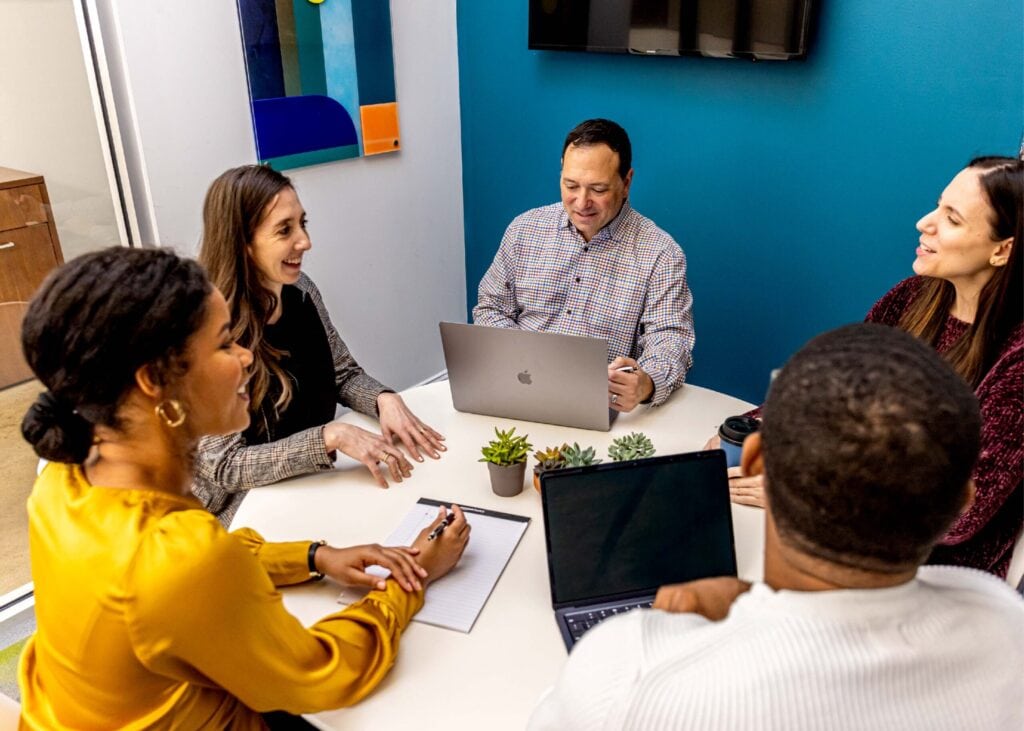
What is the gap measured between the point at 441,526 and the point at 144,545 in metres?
0.50

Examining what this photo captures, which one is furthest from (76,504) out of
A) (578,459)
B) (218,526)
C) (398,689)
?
(578,459)

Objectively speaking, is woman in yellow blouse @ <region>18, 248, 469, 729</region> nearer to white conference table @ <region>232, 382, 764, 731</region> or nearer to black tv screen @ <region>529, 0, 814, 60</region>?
white conference table @ <region>232, 382, 764, 731</region>

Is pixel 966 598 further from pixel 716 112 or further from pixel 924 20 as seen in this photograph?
pixel 716 112

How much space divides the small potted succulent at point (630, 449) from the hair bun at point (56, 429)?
0.91 metres

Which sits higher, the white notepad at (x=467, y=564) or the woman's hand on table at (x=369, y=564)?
the woman's hand on table at (x=369, y=564)

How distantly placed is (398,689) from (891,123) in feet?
7.31

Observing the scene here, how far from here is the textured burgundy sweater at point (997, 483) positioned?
50.6 inches

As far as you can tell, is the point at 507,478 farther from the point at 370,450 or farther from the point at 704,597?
the point at 704,597

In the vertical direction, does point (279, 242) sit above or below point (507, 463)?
above

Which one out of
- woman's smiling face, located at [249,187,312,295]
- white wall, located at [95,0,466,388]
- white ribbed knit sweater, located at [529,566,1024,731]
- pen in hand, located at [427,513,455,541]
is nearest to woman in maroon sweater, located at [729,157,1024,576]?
pen in hand, located at [427,513,455,541]

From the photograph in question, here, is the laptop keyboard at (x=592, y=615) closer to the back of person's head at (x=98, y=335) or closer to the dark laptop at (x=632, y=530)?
the dark laptop at (x=632, y=530)

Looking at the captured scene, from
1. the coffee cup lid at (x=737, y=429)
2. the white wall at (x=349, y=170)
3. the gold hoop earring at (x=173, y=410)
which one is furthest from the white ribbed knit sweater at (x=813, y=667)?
the white wall at (x=349, y=170)

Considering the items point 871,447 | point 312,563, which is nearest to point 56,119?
point 312,563

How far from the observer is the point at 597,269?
2219 mm
